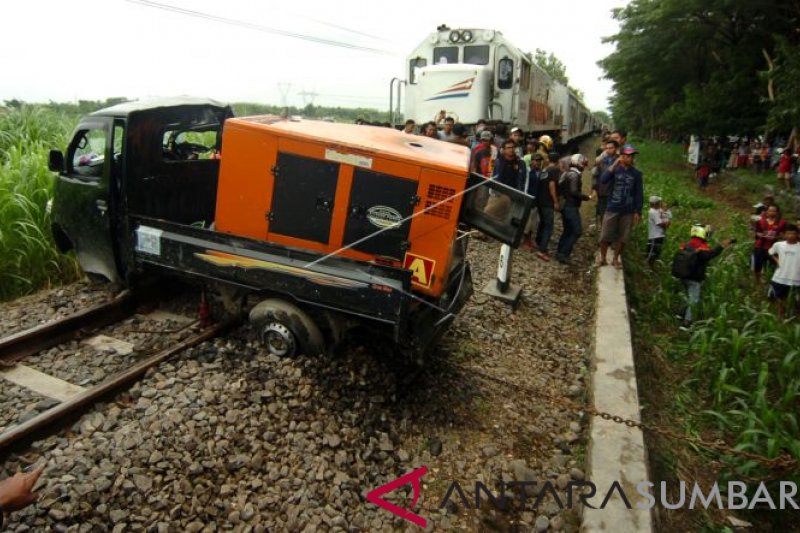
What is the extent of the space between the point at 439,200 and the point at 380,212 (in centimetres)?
50

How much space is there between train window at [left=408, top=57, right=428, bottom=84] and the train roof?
8.53m

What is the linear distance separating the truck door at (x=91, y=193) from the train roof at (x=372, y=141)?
143cm

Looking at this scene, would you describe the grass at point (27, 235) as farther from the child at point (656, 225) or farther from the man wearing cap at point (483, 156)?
the child at point (656, 225)

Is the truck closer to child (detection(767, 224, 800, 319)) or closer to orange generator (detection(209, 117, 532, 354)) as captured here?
orange generator (detection(209, 117, 532, 354))

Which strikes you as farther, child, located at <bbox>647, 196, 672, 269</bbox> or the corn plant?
child, located at <bbox>647, 196, 672, 269</bbox>

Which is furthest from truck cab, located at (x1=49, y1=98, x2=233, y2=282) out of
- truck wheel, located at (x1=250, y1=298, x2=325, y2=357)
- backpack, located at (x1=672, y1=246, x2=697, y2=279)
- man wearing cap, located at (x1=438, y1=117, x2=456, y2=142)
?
backpack, located at (x1=672, y1=246, x2=697, y2=279)

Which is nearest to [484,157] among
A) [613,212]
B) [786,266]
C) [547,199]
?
[547,199]

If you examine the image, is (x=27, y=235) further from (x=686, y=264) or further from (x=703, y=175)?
(x=703, y=175)

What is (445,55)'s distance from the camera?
12555 millimetres

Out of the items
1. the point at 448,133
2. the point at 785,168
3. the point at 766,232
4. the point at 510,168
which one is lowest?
the point at 766,232

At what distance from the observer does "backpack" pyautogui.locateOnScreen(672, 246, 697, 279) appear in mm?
6641

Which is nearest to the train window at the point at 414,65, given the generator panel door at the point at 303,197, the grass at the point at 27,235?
the grass at the point at 27,235

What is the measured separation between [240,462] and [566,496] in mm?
2248

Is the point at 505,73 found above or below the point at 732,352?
above
